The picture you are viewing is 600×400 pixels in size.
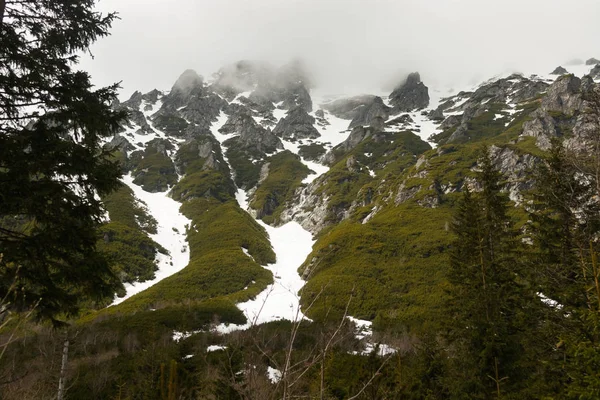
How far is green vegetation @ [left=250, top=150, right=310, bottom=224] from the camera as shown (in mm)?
101125

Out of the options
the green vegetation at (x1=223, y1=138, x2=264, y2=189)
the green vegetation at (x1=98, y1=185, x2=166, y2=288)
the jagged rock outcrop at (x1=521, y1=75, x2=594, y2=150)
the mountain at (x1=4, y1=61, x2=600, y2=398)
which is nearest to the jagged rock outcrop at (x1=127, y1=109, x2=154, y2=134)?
the mountain at (x1=4, y1=61, x2=600, y2=398)

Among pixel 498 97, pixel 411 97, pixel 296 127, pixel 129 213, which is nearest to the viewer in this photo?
pixel 129 213

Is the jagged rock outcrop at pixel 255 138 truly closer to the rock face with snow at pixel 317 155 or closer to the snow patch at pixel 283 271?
the rock face with snow at pixel 317 155

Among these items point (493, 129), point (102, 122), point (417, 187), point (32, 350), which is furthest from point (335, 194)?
point (102, 122)

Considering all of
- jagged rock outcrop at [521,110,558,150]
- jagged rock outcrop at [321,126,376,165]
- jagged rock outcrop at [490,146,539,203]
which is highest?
jagged rock outcrop at [321,126,376,165]

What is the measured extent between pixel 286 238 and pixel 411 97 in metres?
144

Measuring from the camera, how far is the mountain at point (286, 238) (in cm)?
1812

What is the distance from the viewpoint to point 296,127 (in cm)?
17338

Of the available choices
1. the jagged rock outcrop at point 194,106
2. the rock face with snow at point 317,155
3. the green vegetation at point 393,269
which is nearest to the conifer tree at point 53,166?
the rock face with snow at point 317,155

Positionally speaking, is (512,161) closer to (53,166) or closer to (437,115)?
(53,166)

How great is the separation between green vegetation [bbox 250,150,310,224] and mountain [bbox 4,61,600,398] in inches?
26.9

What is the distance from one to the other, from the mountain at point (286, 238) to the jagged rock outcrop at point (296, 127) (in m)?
4.01

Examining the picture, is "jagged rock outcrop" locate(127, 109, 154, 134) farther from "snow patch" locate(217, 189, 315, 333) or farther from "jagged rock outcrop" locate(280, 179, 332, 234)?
"jagged rock outcrop" locate(280, 179, 332, 234)

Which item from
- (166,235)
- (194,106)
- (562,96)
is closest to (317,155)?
(166,235)
